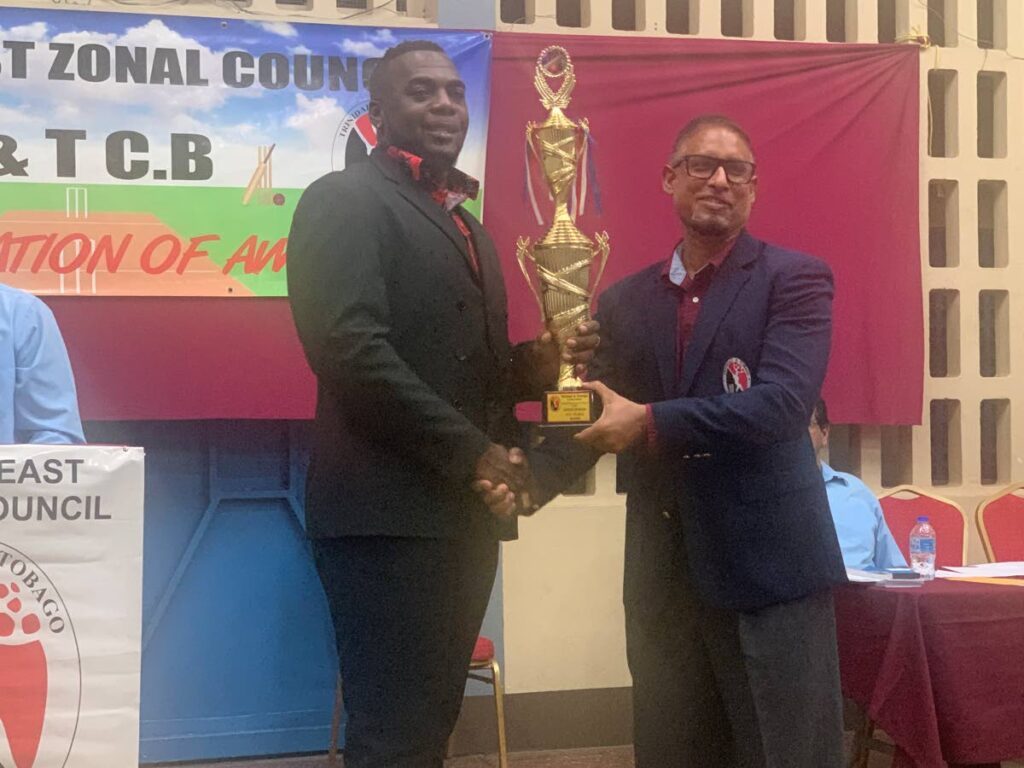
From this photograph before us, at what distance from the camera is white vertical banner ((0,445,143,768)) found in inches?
66.7

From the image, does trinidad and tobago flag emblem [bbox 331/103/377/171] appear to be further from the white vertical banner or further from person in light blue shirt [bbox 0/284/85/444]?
the white vertical banner

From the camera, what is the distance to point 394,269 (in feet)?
6.15

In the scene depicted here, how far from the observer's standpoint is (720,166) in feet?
7.01

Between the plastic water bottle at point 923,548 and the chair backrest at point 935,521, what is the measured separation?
22 cm

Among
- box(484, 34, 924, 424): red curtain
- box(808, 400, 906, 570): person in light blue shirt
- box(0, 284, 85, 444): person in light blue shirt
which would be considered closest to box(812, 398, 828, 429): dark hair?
box(808, 400, 906, 570): person in light blue shirt

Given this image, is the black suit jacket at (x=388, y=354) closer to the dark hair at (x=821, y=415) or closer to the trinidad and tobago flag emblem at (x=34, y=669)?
the trinidad and tobago flag emblem at (x=34, y=669)

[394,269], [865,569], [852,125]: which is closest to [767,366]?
[394,269]

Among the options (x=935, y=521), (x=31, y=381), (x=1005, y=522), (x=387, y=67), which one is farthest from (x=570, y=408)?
(x=1005, y=522)

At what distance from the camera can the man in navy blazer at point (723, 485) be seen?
6.62ft

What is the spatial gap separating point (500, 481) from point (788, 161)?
2522mm

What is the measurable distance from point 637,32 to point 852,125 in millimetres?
860

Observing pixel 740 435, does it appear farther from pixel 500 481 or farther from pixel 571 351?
pixel 500 481

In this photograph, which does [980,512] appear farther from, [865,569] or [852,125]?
[852,125]

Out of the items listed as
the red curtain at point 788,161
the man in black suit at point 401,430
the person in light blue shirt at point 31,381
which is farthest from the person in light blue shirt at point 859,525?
the person in light blue shirt at point 31,381
